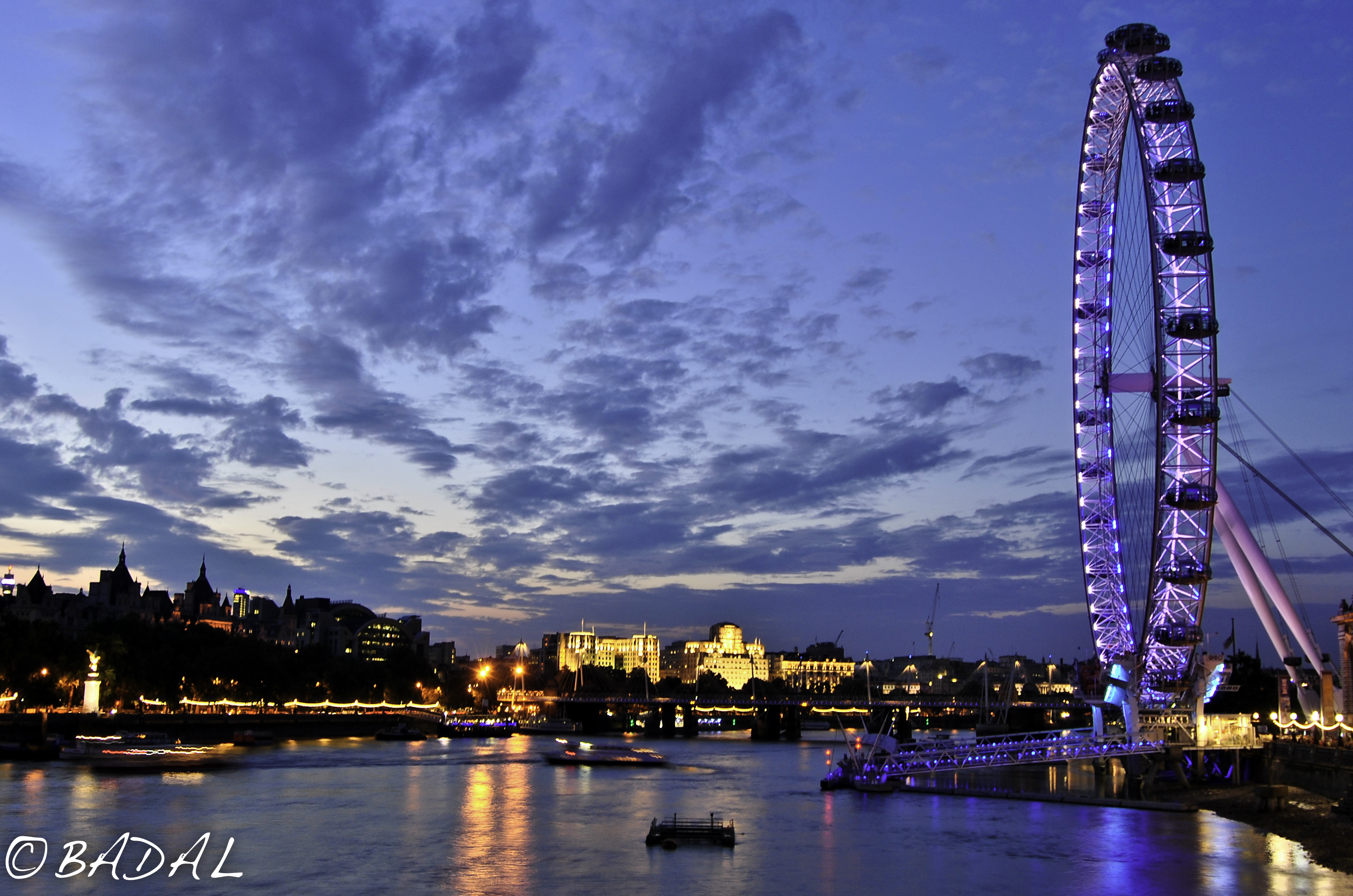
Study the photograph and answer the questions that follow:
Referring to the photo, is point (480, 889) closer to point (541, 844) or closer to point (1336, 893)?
point (541, 844)

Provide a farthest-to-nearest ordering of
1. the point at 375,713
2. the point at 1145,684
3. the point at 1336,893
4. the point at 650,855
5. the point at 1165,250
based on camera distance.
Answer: the point at 375,713, the point at 1145,684, the point at 1165,250, the point at 650,855, the point at 1336,893

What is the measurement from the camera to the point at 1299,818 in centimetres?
6500

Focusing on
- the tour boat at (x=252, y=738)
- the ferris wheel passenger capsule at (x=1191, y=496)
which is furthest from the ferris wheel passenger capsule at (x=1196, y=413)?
the tour boat at (x=252, y=738)

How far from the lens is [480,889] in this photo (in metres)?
47.0

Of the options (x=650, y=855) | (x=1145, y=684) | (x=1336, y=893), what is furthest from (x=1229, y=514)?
(x=650, y=855)

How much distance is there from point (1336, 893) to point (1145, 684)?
126ft

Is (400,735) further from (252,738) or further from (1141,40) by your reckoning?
(1141,40)

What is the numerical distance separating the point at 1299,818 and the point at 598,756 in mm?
79517

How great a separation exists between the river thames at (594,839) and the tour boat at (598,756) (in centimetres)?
2927

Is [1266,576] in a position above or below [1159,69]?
below

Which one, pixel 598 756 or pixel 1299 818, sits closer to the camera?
pixel 1299 818

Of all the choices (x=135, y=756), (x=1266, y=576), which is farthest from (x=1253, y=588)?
(x=135, y=756)

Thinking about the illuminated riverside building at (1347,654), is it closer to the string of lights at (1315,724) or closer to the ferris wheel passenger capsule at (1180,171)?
the string of lights at (1315,724)

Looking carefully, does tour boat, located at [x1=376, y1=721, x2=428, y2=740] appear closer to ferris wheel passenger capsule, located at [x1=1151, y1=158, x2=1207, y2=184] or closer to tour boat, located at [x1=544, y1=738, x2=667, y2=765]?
tour boat, located at [x1=544, y1=738, x2=667, y2=765]
